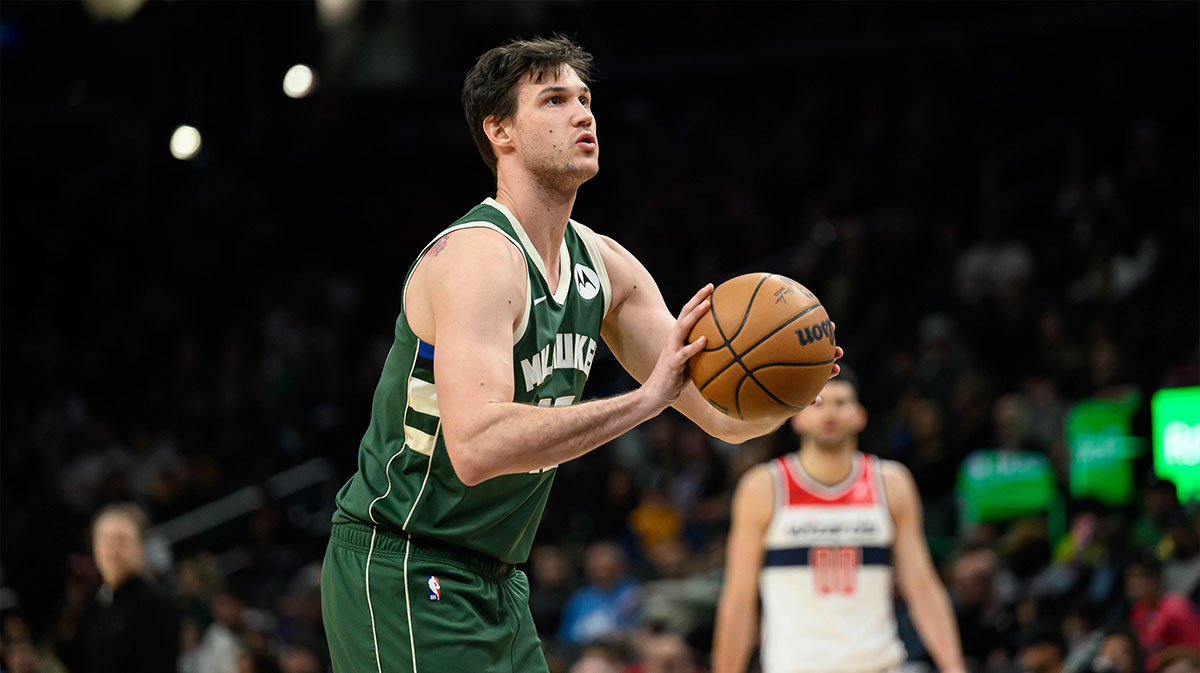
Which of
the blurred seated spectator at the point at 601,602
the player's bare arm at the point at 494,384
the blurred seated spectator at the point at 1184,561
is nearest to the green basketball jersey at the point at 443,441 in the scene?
the player's bare arm at the point at 494,384

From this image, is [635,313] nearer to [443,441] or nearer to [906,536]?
[443,441]

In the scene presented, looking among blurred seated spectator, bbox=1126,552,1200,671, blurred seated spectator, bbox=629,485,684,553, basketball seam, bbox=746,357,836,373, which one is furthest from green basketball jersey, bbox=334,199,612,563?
blurred seated spectator, bbox=629,485,684,553

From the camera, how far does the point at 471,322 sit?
341 cm

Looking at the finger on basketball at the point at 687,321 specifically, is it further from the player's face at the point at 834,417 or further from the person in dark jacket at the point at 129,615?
the person in dark jacket at the point at 129,615

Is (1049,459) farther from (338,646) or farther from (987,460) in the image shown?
(338,646)

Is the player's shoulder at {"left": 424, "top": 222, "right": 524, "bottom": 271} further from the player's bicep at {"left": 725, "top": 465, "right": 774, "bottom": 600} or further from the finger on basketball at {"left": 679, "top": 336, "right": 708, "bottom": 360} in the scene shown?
the player's bicep at {"left": 725, "top": 465, "right": 774, "bottom": 600}

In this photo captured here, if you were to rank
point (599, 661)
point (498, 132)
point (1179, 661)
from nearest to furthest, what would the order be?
point (498, 132) → point (1179, 661) → point (599, 661)

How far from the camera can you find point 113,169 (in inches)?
703

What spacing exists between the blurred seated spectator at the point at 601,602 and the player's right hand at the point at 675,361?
267 inches

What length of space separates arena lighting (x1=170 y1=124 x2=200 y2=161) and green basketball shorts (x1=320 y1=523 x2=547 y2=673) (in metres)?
10.2

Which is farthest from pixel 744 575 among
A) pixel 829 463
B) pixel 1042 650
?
pixel 1042 650

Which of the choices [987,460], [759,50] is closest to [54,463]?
[759,50]

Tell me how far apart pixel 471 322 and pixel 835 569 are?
3.68 metres

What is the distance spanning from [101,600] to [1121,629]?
5.58 m
